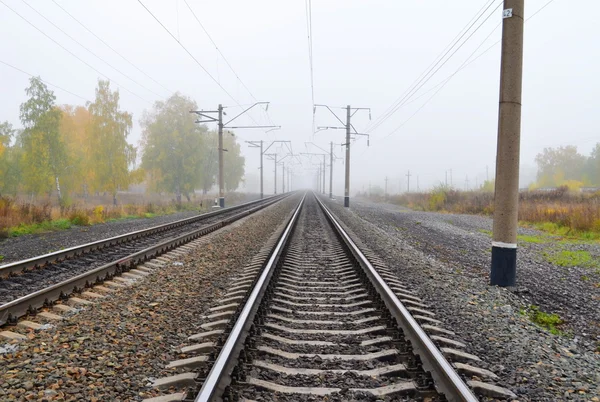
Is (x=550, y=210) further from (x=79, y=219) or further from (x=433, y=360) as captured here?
(x=79, y=219)

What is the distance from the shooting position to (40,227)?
46.6 feet

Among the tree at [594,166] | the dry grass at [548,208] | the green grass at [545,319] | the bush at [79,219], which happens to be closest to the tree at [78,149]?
the bush at [79,219]

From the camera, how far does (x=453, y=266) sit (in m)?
8.82

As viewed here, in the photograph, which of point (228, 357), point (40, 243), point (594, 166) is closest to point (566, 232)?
point (228, 357)

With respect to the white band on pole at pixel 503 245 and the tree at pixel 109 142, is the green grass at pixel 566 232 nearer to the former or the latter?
the white band on pole at pixel 503 245

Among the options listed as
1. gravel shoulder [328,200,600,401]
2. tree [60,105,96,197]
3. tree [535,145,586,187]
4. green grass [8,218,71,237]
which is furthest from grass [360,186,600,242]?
tree [535,145,586,187]

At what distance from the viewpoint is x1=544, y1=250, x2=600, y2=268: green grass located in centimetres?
911

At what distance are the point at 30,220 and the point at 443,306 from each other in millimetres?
14199

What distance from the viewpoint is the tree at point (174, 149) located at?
48625mm

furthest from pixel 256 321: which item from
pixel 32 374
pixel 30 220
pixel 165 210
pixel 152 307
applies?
pixel 165 210

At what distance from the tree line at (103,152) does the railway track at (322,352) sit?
39086 mm

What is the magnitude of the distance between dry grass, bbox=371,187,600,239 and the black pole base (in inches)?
361

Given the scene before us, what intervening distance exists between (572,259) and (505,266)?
168 inches

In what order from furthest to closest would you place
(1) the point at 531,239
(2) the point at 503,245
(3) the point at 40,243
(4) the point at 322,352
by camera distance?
(1) the point at 531,239 < (3) the point at 40,243 < (2) the point at 503,245 < (4) the point at 322,352
